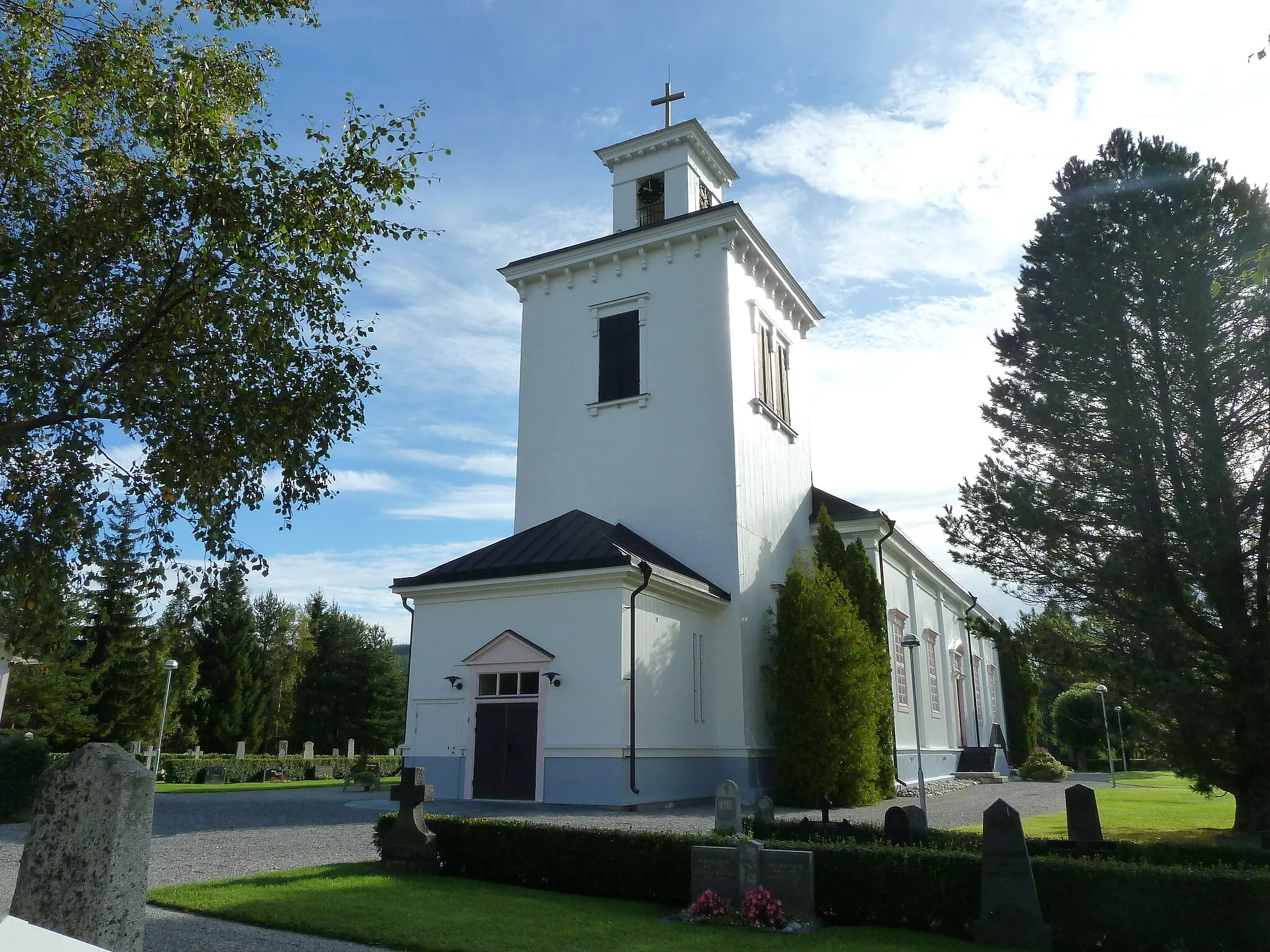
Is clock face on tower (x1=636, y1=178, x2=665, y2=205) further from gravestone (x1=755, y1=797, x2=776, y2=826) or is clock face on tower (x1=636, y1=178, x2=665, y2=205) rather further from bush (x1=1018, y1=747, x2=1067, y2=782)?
bush (x1=1018, y1=747, x2=1067, y2=782)

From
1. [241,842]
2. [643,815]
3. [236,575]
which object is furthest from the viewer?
[643,815]

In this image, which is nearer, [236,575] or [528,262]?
[236,575]

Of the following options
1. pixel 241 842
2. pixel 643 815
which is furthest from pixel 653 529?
pixel 241 842

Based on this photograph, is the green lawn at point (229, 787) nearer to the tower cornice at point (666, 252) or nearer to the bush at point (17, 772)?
the bush at point (17, 772)

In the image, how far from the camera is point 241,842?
41.5 feet

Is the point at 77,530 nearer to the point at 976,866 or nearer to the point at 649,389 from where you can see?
the point at 976,866

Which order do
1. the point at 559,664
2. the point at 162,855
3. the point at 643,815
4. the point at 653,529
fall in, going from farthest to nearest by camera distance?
the point at 653,529
the point at 559,664
the point at 643,815
the point at 162,855

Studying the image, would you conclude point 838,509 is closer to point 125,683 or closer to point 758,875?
point 758,875

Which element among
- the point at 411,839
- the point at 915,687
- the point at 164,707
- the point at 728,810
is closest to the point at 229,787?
the point at 164,707

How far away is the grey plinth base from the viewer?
8.09 metres

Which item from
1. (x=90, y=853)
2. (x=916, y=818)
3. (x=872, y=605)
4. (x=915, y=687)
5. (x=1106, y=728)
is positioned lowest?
(x=916, y=818)

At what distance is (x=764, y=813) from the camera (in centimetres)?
1258

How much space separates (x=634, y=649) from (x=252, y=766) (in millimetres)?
26121

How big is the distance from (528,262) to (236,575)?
18080 mm
